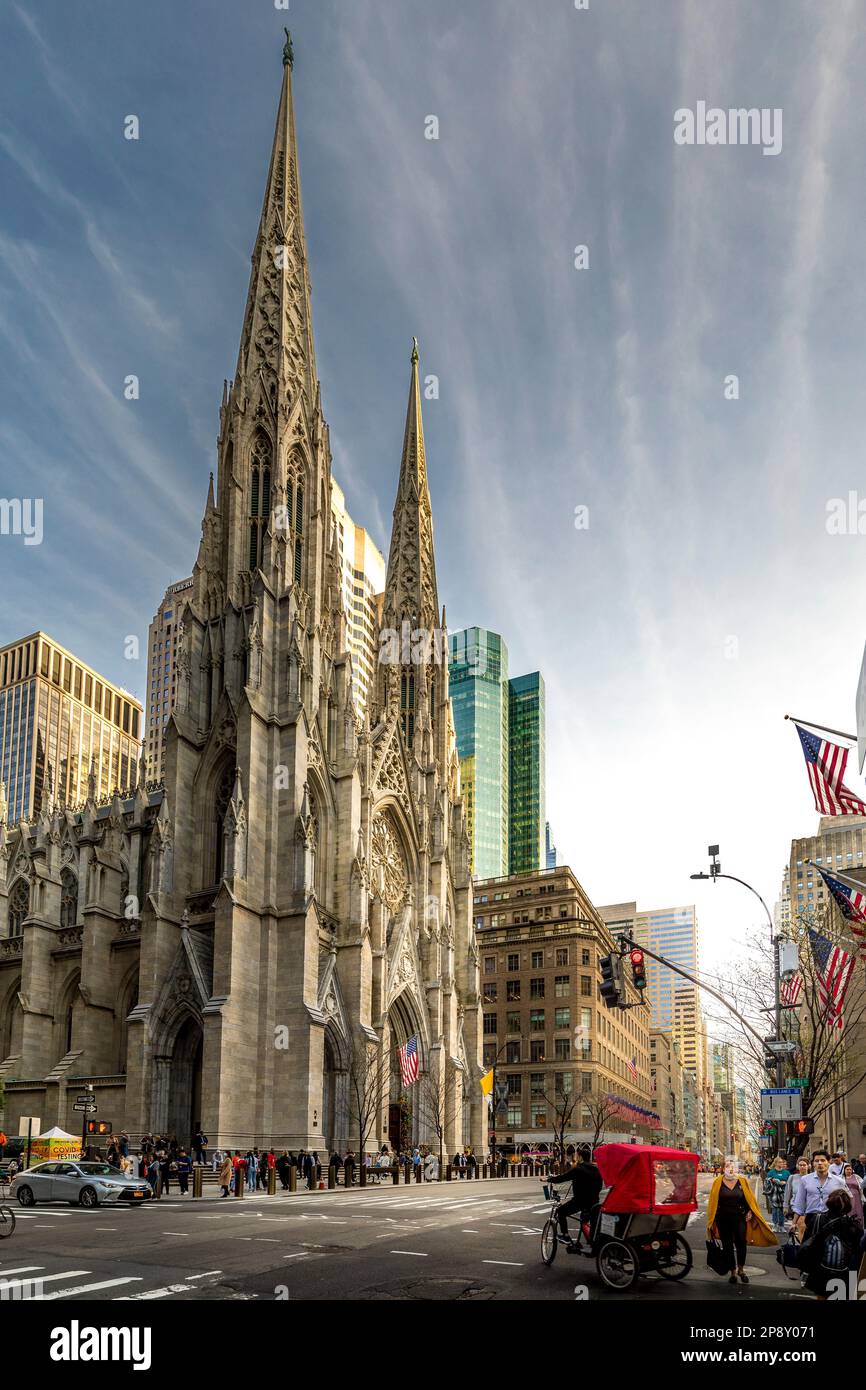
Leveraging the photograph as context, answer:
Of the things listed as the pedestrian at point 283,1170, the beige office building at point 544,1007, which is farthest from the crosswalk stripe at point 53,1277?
the beige office building at point 544,1007

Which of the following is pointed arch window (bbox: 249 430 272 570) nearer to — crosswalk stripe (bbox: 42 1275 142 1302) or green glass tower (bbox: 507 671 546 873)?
crosswalk stripe (bbox: 42 1275 142 1302)

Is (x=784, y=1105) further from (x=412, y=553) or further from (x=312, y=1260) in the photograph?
(x=412, y=553)

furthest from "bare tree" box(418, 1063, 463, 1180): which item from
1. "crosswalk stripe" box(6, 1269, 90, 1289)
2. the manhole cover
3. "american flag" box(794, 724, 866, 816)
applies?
the manhole cover

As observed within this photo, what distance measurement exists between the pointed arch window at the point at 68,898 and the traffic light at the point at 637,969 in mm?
39623

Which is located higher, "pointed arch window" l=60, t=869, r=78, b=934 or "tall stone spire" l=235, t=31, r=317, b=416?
"tall stone spire" l=235, t=31, r=317, b=416

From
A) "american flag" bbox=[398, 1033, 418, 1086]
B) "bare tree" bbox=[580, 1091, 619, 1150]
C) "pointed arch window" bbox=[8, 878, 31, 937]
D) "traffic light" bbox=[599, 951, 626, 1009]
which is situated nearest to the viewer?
"traffic light" bbox=[599, 951, 626, 1009]

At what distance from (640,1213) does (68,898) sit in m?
49.7

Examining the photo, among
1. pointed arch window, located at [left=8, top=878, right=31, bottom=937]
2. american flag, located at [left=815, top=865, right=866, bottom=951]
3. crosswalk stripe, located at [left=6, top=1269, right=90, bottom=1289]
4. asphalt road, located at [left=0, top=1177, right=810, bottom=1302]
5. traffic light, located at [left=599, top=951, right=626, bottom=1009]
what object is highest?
pointed arch window, located at [left=8, top=878, right=31, bottom=937]

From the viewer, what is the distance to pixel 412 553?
256 feet

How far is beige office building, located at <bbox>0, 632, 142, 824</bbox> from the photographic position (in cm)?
16162

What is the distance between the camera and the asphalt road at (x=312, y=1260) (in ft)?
42.1

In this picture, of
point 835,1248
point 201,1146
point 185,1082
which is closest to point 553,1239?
point 835,1248

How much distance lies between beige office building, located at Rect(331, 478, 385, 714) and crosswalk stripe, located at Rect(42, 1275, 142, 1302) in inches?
4690
